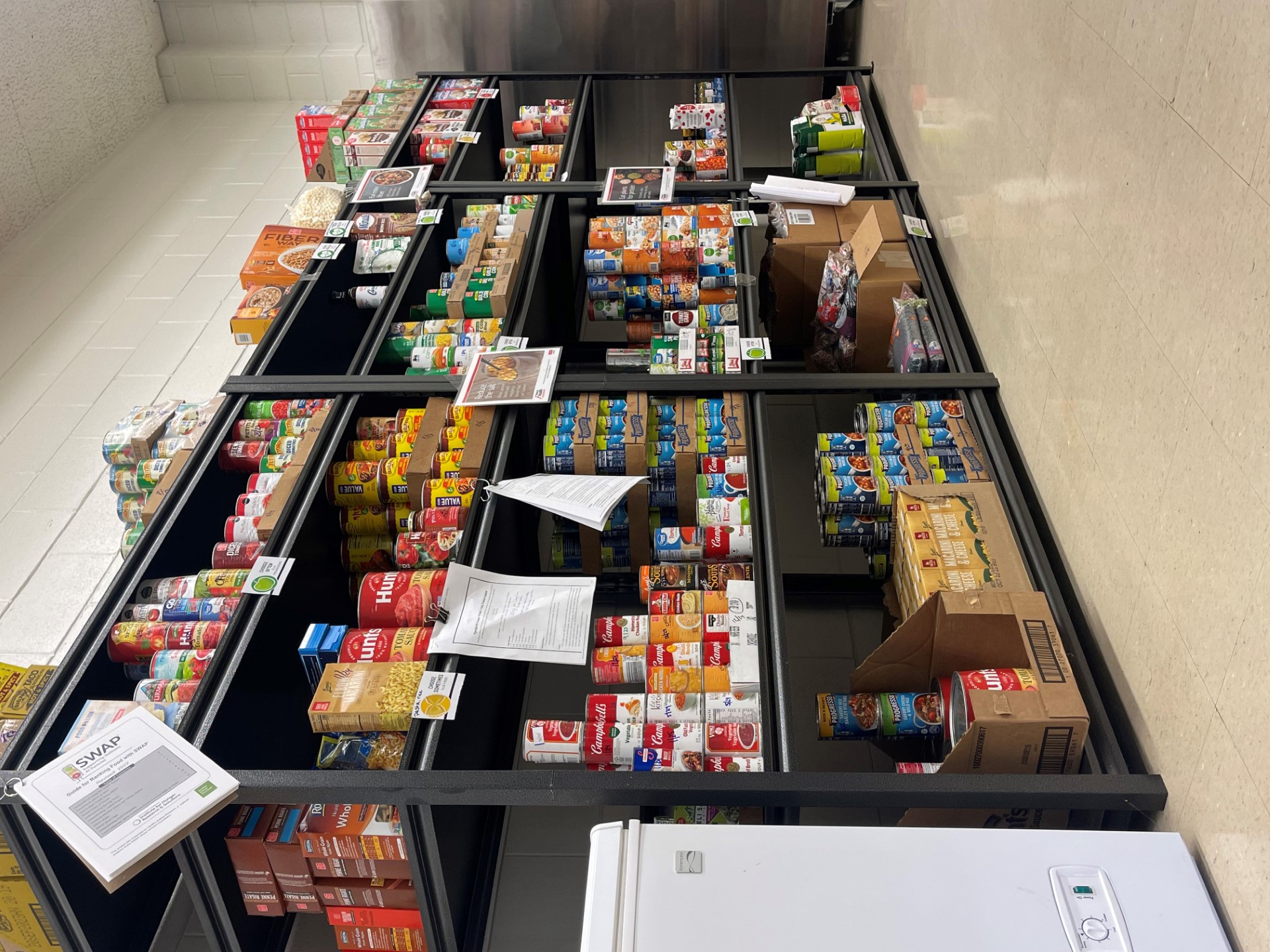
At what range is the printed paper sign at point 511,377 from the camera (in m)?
3.36

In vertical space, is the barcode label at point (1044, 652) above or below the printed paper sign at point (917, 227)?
below

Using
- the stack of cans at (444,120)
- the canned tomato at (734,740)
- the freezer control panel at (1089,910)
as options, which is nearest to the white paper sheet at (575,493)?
the canned tomato at (734,740)

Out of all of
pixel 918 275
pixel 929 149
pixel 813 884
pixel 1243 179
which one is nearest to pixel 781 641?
pixel 813 884

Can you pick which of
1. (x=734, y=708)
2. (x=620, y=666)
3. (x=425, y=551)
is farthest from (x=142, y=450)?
(x=734, y=708)

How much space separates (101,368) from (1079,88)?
5.19 m

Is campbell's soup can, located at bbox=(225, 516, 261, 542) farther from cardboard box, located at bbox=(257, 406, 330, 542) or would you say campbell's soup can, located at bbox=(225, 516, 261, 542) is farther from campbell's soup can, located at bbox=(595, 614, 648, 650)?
campbell's soup can, located at bbox=(595, 614, 648, 650)

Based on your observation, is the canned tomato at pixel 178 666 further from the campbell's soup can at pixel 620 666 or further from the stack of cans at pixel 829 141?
the stack of cans at pixel 829 141

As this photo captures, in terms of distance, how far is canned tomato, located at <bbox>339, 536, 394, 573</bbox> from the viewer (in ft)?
10.6

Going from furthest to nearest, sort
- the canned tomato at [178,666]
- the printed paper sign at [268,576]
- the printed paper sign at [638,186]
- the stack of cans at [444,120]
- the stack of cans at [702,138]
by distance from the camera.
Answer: the stack of cans at [444,120], the stack of cans at [702,138], the printed paper sign at [638,186], the printed paper sign at [268,576], the canned tomato at [178,666]

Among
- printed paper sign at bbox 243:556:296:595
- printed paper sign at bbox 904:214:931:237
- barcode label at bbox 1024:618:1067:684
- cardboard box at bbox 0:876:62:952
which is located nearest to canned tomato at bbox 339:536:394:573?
printed paper sign at bbox 243:556:296:595

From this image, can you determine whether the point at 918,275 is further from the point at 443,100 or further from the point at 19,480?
the point at 19,480

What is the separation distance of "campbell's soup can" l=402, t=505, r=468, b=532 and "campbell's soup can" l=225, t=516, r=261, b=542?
460mm

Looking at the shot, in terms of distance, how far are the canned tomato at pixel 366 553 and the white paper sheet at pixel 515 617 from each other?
0.61 meters

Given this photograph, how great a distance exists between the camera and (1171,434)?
2.02 metres
